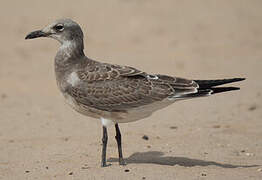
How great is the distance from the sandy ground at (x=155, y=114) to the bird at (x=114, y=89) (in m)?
0.81

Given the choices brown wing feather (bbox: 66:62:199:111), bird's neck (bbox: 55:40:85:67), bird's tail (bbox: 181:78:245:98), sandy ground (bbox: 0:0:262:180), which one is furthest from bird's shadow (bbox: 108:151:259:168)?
bird's neck (bbox: 55:40:85:67)

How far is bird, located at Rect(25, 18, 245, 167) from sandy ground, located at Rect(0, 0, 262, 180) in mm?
805

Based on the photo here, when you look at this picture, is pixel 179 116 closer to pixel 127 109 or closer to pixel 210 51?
pixel 127 109

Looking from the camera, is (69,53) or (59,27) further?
(59,27)

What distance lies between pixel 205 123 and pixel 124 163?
3463 millimetres

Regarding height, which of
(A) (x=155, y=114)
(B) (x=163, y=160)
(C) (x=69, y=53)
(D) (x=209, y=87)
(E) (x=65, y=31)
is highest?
(E) (x=65, y=31)

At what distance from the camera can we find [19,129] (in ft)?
35.1

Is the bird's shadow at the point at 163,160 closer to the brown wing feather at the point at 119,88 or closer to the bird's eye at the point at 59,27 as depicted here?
the brown wing feather at the point at 119,88

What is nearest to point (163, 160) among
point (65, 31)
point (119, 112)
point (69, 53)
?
point (119, 112)

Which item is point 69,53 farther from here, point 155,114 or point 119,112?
point 155,114

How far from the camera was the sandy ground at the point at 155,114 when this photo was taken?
8500 millimetres

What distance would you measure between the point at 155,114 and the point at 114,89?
4037 millimetres

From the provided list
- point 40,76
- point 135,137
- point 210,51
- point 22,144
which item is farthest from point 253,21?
point 22,144

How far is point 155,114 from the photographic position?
12242 millimetres
